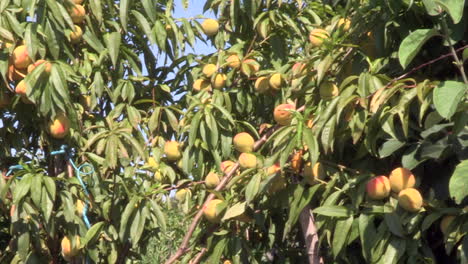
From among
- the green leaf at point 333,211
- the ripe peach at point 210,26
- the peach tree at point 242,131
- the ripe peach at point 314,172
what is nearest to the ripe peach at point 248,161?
the peach tree at point 242,131

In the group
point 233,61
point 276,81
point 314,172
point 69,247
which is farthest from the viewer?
Result: point 233,61

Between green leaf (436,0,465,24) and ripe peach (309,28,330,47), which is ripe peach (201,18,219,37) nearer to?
ripe peach (309,28,330,47)

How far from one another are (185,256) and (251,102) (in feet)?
1.97

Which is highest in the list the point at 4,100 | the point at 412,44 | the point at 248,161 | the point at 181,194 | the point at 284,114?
the point at 412,44

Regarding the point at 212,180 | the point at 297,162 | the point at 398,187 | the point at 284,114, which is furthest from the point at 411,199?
the point at 212,180

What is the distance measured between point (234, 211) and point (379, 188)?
0.48 meters

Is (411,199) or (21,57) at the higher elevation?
(21,57)

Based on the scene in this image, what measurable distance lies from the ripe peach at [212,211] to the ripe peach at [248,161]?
0.45 ft

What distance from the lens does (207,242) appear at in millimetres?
2061

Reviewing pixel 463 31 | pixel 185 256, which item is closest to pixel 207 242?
pixel 185 256

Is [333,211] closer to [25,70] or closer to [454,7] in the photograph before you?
[454,7]

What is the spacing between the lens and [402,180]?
5.27ft

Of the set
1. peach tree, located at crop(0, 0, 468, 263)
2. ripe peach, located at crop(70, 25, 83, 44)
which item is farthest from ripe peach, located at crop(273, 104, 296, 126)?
ripe peach, located at crop(70, 25, 83, 44)

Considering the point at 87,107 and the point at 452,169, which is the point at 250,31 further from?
the point at 452,169
